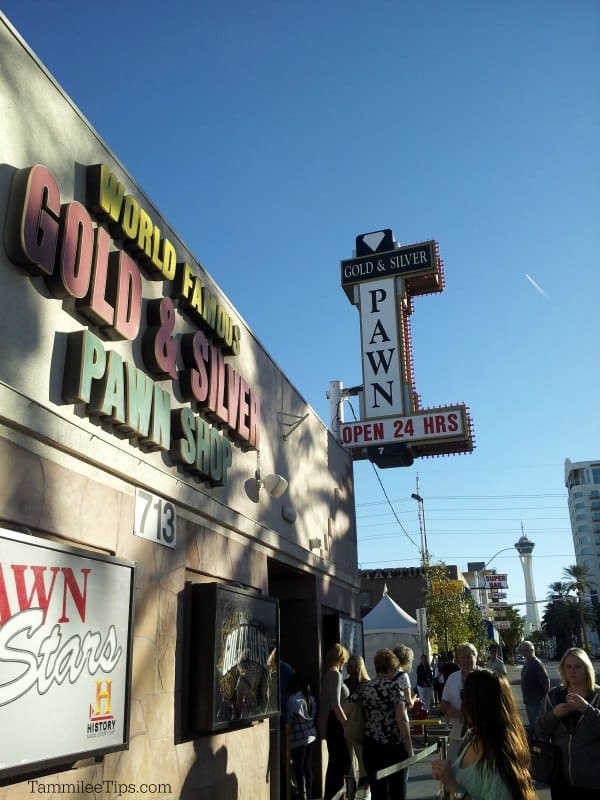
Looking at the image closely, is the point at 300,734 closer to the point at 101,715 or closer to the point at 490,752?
the point at 101,715

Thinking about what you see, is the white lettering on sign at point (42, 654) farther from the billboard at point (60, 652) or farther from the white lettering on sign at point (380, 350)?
the white lettering on sign at point (380, 350)

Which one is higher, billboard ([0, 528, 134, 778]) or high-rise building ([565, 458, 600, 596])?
high-rise building ([565, 458, 600, 596])

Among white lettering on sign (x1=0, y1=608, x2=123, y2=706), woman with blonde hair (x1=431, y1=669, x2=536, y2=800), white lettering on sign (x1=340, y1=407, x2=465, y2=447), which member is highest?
white lettering on sign (x1=340, y1=407, x2=465, y2=447)

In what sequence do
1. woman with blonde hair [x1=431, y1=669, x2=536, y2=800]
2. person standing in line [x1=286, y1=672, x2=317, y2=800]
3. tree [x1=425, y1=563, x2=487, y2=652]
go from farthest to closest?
tree [x1=425, y1=563, x2=487, y2=652] < person standing in line [x1=286, y1=672, x2=317, y2=800] < woman with blonde hair [x1=431, y1=669, x2=536, y2=800]

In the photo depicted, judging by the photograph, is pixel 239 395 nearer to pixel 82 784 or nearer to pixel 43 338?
pixel 43 338

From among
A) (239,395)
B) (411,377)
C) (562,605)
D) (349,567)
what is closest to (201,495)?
(239,395)

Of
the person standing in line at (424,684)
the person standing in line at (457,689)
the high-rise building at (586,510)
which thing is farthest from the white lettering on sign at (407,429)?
the high-rise building at (586,510)

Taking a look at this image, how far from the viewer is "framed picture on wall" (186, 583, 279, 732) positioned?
648 centimetres

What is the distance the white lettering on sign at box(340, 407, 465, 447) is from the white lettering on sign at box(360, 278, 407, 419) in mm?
395

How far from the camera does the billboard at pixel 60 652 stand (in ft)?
13.6

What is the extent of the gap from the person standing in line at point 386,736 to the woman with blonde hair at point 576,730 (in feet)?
6.20

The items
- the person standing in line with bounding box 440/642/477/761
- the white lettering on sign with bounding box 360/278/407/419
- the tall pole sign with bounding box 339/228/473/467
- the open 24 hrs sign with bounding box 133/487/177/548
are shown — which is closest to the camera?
the open 24 hrs sign with bounding box 133/487/177/548

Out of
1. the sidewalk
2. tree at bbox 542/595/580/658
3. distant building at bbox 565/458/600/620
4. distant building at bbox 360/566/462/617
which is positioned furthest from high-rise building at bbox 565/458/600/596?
the sidewalk

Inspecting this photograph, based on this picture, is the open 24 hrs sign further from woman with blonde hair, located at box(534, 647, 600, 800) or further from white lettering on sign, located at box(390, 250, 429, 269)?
white lettering on sign, located at box(390, 250, 429, 269)
